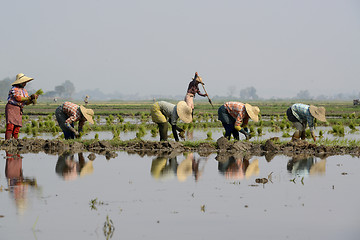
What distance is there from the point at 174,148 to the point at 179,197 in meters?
6.58

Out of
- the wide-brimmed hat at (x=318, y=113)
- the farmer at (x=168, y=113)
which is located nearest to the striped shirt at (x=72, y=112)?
the farmer at (x=168, y=113)

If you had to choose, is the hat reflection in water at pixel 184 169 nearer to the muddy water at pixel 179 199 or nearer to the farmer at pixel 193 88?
the muddy water at pixel 179 199

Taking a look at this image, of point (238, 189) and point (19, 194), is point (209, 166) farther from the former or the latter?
point (19, 194)

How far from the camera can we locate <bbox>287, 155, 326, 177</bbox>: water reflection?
11500 mm

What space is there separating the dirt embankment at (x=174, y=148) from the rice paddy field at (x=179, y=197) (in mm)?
1059

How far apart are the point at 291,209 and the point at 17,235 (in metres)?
3.66

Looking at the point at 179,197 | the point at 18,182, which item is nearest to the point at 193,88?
the point at 18,182

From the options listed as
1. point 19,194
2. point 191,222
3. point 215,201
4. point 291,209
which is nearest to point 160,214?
point 191,222

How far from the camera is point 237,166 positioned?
40.4ft

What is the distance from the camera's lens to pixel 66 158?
13648mm

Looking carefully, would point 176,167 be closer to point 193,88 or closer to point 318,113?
point 318,113

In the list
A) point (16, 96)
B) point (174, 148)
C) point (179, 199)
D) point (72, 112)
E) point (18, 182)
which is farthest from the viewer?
point (16, 96)

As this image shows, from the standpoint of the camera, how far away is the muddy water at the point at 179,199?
7.03 metres

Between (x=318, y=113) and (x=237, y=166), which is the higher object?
(x=318, y=113)
